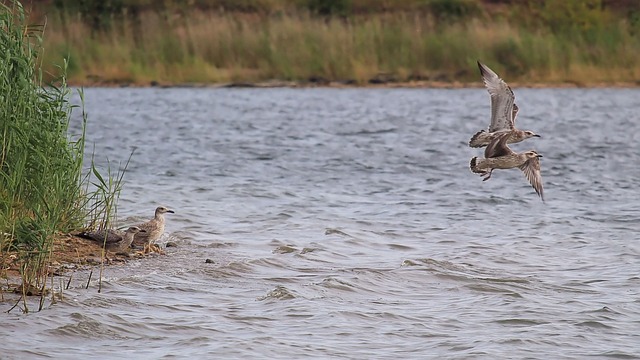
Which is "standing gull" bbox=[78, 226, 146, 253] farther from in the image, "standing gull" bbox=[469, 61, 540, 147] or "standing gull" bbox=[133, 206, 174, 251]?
"standing gull" bbox=[469, 61, 540, 147]

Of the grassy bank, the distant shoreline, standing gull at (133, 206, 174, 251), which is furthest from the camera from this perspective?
the distant shoreline

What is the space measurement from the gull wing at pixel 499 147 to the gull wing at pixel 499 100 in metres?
0.13

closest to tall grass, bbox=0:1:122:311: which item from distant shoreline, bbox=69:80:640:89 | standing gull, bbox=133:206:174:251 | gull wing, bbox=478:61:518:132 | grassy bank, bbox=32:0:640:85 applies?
standing gull, bbox=133:206:174:251

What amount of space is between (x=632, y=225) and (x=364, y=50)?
62.9 ft

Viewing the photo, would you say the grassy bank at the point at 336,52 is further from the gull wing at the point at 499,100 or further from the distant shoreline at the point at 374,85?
the gull wing at the point at 499,100

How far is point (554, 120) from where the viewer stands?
25.1 metres

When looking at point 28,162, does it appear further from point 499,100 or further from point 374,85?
point 374,85

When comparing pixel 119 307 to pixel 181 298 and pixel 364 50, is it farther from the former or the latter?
pixel 364 50

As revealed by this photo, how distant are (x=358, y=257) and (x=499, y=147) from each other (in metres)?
1.52

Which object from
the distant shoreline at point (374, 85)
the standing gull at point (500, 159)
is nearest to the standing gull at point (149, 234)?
the standing gull at point (500, 159)

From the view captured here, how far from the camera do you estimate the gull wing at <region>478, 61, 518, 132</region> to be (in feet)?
34.1

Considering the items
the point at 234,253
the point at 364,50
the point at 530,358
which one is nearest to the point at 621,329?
the point at 530,358

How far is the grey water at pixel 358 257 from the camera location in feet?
24.2

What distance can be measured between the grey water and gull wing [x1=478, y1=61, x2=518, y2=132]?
1058mm
